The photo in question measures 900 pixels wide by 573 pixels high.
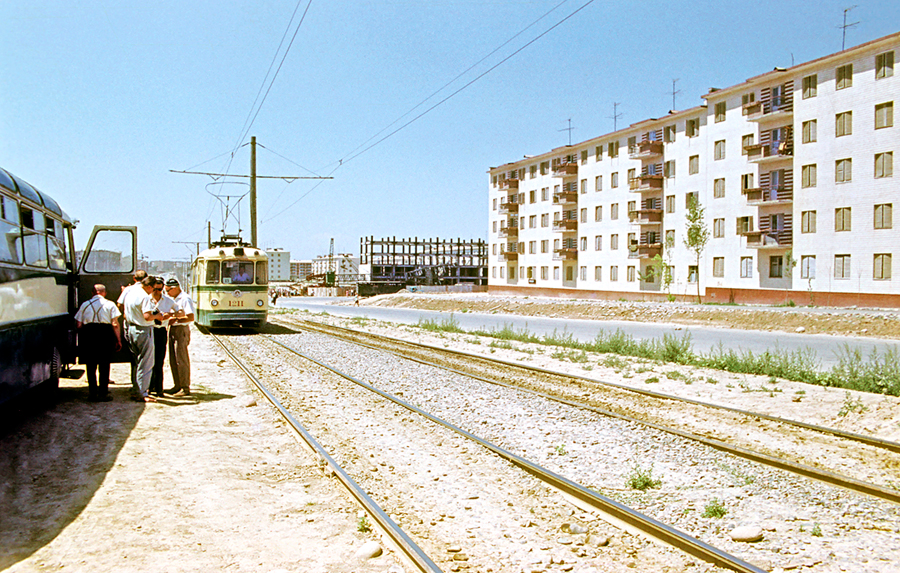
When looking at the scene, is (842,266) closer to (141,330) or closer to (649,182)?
(649,182)

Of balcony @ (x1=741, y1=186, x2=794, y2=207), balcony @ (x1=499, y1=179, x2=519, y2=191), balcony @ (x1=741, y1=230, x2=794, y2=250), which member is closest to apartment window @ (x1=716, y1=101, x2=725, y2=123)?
balcony @ (x1=741, y1=186, x2=794, y2=207)

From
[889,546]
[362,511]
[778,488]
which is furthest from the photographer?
[778,488]

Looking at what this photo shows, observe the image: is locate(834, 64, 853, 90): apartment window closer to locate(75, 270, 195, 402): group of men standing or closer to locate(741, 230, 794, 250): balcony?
locate(741, 230, 794, 250): balcony

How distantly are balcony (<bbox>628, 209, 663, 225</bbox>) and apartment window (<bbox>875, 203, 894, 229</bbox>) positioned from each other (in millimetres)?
18193

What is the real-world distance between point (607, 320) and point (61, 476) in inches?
1375

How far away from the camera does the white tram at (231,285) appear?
2214 cm

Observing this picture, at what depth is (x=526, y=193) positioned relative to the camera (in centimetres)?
7338

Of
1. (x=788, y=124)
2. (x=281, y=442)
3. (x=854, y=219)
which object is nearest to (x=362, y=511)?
(x=281, y=442)

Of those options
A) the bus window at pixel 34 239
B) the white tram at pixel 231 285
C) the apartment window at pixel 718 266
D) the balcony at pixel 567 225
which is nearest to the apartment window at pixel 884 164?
the apartment window at pixel 718 266

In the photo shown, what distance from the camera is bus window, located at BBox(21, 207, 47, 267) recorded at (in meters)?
8.05

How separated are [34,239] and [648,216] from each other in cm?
5165

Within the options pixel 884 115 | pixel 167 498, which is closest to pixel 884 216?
pixel 884 115

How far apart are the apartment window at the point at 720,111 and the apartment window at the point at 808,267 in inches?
504

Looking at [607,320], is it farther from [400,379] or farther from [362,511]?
[362,511]
